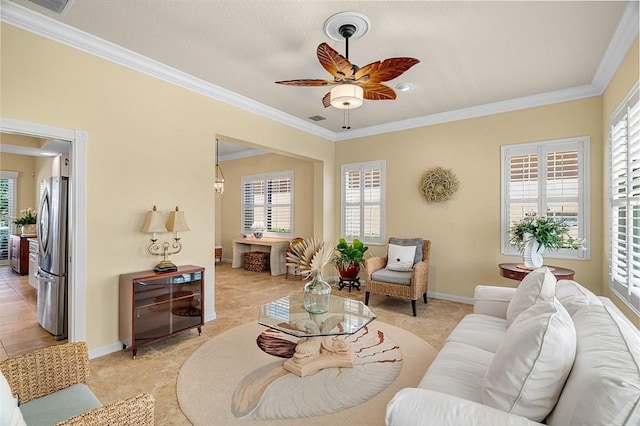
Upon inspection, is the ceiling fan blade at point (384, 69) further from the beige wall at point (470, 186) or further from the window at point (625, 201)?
the beige wall at point (470, 186)

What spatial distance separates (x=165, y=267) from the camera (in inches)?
133

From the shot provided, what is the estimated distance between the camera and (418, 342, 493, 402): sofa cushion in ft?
5.16

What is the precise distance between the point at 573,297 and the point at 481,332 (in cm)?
63

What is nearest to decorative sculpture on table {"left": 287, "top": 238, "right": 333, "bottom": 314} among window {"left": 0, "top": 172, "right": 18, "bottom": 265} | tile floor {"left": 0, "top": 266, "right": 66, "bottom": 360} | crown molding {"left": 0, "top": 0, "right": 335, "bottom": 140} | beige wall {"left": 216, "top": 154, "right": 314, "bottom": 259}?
crown molding {"left": 0, "top": 0, "right": 335, "bottom": 140}

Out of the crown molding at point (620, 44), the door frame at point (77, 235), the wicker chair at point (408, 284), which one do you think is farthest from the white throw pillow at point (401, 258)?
the door frame at point (77, 235)

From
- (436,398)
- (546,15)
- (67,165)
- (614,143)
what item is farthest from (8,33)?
(614,143)

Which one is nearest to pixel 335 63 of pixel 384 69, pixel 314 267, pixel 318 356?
pixel 384 69

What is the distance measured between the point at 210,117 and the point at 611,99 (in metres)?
4.58

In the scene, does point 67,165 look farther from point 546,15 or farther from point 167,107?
point 546,15

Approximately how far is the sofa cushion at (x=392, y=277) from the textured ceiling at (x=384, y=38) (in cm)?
245

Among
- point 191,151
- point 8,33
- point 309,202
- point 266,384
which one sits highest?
point 8,33

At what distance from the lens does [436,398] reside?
48.1 inches

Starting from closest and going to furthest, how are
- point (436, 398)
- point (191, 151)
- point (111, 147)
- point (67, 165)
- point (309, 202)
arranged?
point (436, 398), point (111, 147), point (67, 165), point (191, 151), point (309, 202)

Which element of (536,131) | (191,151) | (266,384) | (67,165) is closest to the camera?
(266,384)
